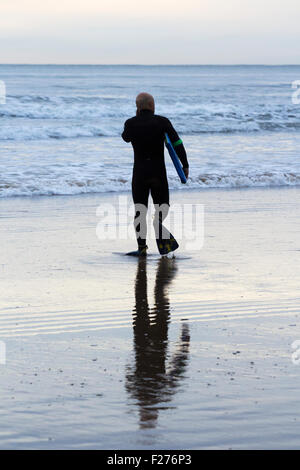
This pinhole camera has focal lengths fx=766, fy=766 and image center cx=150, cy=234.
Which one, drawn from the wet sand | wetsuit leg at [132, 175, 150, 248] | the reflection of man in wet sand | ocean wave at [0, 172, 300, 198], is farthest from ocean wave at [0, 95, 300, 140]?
the reflection of man in wet sand

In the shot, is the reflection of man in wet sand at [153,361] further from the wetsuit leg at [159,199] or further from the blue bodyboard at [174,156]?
the blue bodyboard at [174,156]

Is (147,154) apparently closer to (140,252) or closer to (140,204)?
(140,204)

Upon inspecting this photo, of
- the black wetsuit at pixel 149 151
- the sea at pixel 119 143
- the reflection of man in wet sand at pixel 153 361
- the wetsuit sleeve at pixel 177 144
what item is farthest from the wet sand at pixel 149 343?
the sea at pixel 119 143

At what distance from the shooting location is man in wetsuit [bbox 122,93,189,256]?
24.2 ft

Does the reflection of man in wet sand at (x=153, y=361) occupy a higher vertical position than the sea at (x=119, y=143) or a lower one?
higher

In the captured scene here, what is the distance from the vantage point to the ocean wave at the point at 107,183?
12.6 m

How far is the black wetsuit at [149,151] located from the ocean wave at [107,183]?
16.5 ft

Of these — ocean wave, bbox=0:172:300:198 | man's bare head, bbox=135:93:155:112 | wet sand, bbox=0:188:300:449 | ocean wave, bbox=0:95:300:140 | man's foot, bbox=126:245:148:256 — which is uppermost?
man's bare head, bbox=135:93:155:112

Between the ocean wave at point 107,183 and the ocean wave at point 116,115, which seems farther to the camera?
the ocean wave at point 116,115

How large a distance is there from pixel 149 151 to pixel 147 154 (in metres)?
0.04

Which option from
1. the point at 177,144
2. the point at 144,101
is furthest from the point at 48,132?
the point at 177,144

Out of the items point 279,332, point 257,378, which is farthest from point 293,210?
point 257,378

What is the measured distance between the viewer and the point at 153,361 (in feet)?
13.6

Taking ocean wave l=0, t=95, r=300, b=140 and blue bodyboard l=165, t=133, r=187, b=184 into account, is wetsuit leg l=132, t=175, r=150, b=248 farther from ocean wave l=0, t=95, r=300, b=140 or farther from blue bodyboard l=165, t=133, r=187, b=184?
ocean wave l=0, t=95, r=300, b=140
